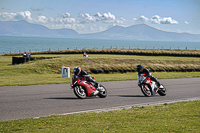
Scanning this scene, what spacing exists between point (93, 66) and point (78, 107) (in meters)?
24.1

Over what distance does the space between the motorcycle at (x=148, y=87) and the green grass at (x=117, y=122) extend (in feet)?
15.0

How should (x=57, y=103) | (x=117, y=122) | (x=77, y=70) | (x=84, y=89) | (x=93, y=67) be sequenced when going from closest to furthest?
(x=117, y=122)
(x=57, y=103)
(x=77, y=70)
(x=84, y=89)
(x=93, y=67)

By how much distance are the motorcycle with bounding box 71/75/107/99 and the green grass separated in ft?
12.4

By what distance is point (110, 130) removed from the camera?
7.57 m

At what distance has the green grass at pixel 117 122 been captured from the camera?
7.68m

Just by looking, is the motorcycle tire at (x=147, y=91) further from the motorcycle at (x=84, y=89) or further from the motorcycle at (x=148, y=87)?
the motorcycle at (x=84, y=89)

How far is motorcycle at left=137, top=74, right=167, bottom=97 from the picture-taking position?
15.2 metres

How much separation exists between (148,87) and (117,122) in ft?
23.6

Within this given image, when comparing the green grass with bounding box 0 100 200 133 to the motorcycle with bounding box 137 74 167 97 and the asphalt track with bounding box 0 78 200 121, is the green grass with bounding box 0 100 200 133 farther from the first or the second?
the motorcycle with bounding box 137 74 167 97

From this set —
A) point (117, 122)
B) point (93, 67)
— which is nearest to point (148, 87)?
point (117, 122)

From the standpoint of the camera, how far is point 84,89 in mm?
14227

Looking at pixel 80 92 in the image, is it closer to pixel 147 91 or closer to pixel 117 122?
pixel 147 91

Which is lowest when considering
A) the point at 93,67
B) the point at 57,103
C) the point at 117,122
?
the point at 57,103

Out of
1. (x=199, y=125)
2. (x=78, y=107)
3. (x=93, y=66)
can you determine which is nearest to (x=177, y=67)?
(x=93, y=66)
